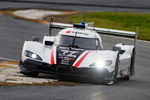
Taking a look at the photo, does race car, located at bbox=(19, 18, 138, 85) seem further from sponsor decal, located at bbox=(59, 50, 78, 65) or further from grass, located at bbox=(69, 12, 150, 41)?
grass, located at bbox=(69, 12, 150, 41)

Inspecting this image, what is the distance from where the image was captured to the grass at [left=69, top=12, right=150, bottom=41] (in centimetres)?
2922

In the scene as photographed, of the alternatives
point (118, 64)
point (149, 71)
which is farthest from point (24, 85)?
point (149, 71)

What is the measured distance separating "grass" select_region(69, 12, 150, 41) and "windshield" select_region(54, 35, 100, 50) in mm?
14860

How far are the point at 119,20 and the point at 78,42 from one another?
2030 centimetres

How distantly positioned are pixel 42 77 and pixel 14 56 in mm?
4616

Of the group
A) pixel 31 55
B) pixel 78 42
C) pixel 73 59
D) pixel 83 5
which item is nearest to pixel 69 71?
pixel 73 59

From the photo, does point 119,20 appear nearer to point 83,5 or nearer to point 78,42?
point 83,5

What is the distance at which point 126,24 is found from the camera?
3047cm

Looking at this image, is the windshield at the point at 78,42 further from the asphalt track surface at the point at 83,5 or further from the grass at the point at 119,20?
the asphalt track surface at the point at 83,5

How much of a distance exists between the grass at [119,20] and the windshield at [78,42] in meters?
14.9

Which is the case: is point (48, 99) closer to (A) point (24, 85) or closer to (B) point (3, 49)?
(A) point (24, 85)

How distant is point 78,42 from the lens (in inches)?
479

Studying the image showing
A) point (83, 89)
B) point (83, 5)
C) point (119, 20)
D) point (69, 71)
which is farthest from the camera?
point (83, 5)

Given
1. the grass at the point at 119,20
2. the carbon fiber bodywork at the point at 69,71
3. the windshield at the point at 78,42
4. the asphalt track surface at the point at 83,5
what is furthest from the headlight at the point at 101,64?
the asphalt track surface at the point at 83,5
